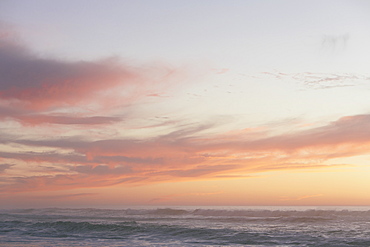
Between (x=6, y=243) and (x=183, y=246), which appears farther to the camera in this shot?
(x=6, y=243)

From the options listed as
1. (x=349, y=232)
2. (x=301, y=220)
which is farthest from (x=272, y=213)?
(x=349, y=232)

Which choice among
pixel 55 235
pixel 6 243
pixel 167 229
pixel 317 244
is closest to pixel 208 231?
pixel 167 229

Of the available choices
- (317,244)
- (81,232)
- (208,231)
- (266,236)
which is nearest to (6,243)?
(81,232)

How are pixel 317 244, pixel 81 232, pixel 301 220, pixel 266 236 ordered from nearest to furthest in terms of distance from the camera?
pixel 317 244 → pixel 266 236 → pixel 81 232 → pixel 301 220

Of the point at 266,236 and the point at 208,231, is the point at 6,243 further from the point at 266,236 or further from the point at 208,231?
the point at 266,236

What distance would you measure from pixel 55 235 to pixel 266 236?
51.9 ft

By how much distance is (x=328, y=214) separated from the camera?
45125mm

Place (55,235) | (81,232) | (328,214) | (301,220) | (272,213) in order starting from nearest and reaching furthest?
1. (55,235)
2. (81,232)
3. (301,220)
4. (328,214)
5. (272,213)

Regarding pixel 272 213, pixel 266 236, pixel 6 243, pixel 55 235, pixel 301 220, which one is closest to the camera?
pixel 6 243

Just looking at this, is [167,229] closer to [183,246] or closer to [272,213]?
[183,246]

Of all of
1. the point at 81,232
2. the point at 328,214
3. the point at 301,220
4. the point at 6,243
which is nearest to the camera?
the point at 6,243

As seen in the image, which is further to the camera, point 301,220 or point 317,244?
point 301,220

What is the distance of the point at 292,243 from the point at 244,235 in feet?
14.8

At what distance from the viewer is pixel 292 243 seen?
68.8 feet
